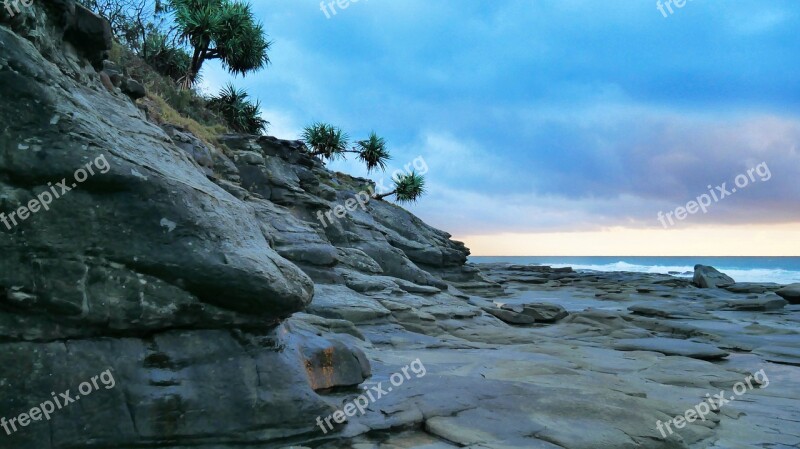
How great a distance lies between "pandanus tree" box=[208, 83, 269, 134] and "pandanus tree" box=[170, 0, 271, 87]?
2170 millimetres

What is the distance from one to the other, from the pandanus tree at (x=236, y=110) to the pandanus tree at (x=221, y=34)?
7.12 feet

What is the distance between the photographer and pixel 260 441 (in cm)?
445

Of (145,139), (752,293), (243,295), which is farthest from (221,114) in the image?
(752,293)

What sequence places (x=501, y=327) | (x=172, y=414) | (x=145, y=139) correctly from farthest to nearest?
(x=501, y=327), (x=145, y=139), (x=172, y=414)

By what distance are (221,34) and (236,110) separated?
5.15 metres

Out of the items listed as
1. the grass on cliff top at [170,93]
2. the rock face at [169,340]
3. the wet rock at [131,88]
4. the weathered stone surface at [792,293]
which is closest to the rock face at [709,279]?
the weathered stone surface at [792,293]

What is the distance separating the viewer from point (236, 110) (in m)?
35.0

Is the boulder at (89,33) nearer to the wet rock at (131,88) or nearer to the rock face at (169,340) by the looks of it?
the rock face at (169,340)

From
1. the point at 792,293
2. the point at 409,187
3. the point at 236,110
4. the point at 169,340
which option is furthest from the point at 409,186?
the point at 169,340

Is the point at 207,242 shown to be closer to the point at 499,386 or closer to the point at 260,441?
the point at 260,441

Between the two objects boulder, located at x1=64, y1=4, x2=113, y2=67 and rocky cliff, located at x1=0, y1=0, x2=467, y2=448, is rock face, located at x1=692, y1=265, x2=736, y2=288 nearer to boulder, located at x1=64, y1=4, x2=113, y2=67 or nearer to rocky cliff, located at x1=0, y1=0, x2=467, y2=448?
rocky cliff, located at x1=0, y1=0, x2=467, y2=448

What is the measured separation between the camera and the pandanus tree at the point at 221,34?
31906mm

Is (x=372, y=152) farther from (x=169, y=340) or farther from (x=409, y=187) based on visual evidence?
(x=169, y=340)

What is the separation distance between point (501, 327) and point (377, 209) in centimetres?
1830
